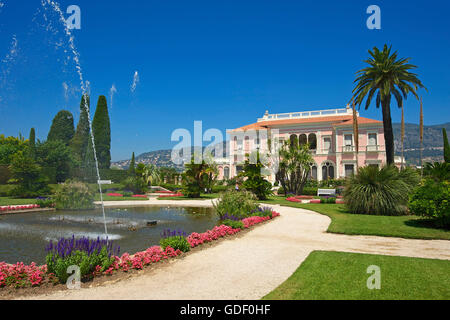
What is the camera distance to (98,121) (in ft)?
176

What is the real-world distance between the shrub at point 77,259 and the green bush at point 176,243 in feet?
5.61

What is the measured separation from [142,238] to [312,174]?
3835 centimetres

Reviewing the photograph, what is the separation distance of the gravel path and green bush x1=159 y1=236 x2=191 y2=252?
38 cm

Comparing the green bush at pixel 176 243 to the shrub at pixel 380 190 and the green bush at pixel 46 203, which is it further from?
the green bush at pixel 46 203

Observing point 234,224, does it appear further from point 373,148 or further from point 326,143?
point 326,143

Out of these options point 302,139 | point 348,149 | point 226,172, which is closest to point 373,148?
point 348,149

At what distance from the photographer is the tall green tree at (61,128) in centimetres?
6006

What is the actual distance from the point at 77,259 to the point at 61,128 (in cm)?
6321

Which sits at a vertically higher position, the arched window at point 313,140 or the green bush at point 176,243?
the arched window at point 313,140

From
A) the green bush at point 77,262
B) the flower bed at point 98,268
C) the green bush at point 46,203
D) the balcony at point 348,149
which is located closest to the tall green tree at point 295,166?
→ the balcony at point 348,149

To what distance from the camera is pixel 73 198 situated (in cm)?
1948

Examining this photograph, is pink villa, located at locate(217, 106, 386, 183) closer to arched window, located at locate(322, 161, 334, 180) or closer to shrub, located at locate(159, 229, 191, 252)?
arched window, located at locate(322, 161, 334, 180)
